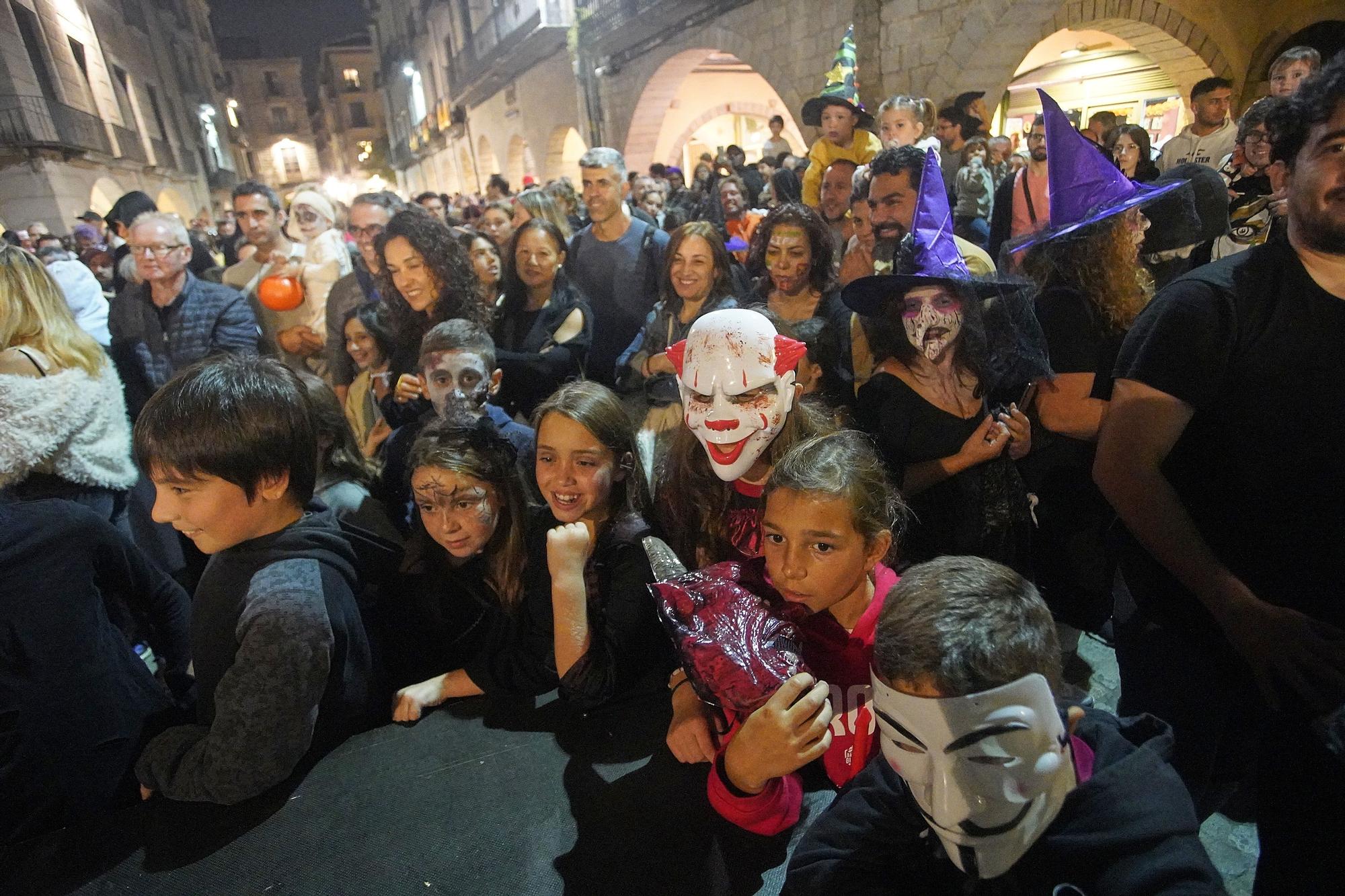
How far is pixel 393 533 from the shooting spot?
226 cm

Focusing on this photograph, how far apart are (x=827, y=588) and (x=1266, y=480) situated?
84 centimetres

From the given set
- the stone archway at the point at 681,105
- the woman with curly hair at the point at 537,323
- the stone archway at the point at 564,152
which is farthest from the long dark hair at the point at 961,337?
the stone archway at the point at 564,152

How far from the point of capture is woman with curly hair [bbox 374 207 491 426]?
303cm

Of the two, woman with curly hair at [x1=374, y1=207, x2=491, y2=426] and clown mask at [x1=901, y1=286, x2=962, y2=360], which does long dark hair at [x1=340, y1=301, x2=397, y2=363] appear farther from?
clown mask at [x1=901, y1=286, x2=962, y2=360]

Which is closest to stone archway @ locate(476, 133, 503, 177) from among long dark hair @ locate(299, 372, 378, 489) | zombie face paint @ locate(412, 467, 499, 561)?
long dark hair @ locate(299, 372, 378, 489)

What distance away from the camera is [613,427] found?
1.74m

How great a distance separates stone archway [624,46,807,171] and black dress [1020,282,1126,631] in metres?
12.0

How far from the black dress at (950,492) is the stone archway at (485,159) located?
89.4 feet

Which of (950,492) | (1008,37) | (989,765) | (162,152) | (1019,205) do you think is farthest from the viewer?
(162,152)

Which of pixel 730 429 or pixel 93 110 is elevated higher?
pixel 93 110

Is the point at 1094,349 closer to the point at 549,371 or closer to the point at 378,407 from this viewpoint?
the point at 549,371

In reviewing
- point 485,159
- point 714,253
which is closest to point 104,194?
point 485,159

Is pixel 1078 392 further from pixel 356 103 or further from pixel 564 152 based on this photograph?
pixel 356 103

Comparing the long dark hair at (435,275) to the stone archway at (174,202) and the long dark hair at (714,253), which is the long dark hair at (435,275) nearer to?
the long dark hair at (714,253)
